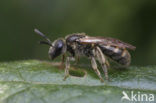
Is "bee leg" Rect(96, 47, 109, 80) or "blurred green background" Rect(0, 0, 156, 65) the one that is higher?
"blurred green background" Rect(0, 0, 156, 65)

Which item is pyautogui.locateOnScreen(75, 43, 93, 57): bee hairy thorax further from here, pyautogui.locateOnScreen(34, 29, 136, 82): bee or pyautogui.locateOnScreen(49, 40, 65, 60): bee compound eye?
pyautogui.locateOnScreen(49, 40, 65, 60): bee compound eye

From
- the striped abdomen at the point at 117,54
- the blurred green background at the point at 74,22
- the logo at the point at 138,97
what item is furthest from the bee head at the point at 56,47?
the blurred green background at the point at 74,22

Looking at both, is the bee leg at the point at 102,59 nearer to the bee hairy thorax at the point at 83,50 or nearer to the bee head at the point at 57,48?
the bee hairy thorax at the point at 83,50

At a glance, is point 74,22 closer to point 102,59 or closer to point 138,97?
point 102,59

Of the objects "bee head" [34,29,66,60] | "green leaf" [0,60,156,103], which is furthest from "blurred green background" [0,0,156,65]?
"green leaf" [0,60,156,103]

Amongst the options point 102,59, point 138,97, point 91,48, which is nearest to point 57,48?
point 91,48

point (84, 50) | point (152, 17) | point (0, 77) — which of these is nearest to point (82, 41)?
point (84, 50)

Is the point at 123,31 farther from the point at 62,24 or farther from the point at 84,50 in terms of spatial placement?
the point at 84,50
